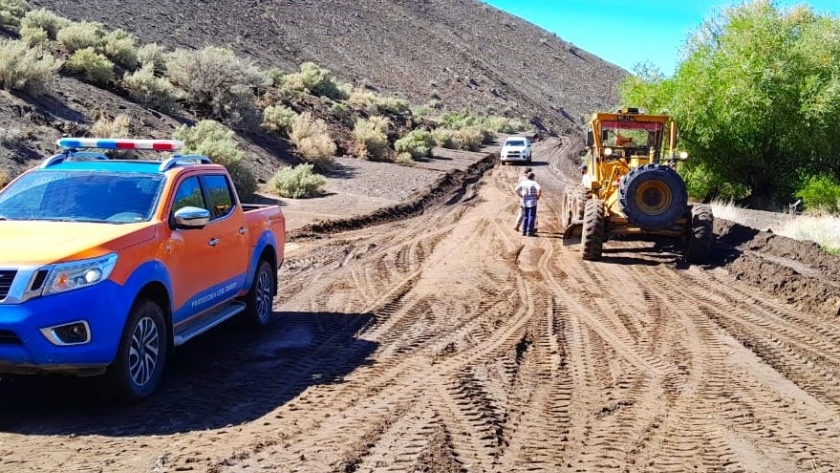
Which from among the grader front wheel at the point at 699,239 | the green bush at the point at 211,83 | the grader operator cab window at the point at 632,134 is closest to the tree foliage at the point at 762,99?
the grader operator cab window at the point at 632,134

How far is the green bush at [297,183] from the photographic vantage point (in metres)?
24.3

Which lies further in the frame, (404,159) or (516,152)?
(516,152)

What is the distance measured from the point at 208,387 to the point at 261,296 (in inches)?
95.5

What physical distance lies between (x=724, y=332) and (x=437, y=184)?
72.2ft

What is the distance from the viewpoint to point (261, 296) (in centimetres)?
927

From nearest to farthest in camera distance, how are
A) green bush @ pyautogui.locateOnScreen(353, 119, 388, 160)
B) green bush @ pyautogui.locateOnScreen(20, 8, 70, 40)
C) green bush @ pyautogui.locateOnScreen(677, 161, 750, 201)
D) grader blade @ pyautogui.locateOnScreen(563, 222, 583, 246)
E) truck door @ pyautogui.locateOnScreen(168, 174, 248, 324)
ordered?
truck door @ pyautogui.locateOnScreen(168, 174, 248, 324)
grader blade @ pyautogui.locateOnScreen(563, 222, 583, 246)
green bush @ pyautogui.locateOnScreen(677, 161, 750, 201)
green bush @ pyautogui.locateOnScreen(20, 8, 70, 40)
green bush @ pyautogui.locateOnScreen(353, 119, 388, 160)

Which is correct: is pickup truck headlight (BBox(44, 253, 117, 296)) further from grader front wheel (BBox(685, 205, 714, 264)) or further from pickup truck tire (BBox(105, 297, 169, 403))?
grader front wheel (BBox(685, 205, 714, 264))

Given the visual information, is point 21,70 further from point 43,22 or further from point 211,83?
point 43,22

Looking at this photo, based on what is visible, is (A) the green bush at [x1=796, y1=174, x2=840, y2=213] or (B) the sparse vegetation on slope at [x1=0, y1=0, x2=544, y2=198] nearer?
(A) the green bush at [x1=796, y1=174, x2=840, y2=213]

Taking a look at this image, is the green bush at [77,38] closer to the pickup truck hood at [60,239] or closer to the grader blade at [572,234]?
the grader blade at [572,234]

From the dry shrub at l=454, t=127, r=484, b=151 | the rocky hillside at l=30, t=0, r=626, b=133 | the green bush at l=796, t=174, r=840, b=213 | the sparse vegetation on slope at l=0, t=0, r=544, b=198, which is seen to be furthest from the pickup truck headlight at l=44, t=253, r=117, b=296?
the dry shrub at l=454, t=127, r=484, b=151

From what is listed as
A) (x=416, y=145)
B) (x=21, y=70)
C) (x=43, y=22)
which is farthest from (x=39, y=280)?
(x=416, y=145)

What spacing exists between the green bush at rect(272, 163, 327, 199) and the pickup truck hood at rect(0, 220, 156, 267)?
17551 mm

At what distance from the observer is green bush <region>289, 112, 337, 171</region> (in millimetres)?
30622
